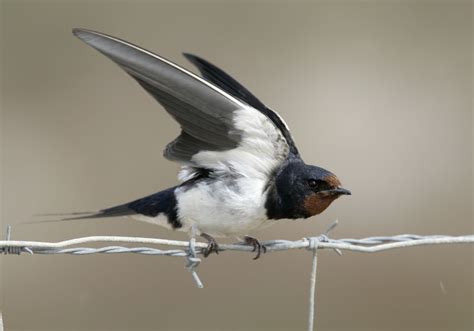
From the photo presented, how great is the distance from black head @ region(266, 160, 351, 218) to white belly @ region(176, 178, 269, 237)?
0.16 ft

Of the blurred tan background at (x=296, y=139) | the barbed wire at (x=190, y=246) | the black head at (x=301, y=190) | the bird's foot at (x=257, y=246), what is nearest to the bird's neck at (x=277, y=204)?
the black head at (x=301, y=190)

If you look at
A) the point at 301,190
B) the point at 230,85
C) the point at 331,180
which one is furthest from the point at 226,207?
the point at 230,85

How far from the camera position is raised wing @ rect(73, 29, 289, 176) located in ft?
9.23

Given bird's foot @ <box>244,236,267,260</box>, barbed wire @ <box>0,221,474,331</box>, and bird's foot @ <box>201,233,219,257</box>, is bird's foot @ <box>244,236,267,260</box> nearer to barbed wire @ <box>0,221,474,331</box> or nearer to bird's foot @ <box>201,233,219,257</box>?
bird's foot @ <box>201,233,219,257</box>

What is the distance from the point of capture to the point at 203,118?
10.0 ft

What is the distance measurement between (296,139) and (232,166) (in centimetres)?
404

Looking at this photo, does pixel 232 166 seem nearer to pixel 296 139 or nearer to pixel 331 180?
pixel 331 180

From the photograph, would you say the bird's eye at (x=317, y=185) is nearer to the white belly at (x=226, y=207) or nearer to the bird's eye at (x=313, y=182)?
the bird's eye at (x=313, y=182)

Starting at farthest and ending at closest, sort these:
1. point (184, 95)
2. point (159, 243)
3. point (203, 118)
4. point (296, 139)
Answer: point (296, 139) → point (203, 118) → point (184, 95) → point (159, 243)

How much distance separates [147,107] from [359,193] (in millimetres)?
1873

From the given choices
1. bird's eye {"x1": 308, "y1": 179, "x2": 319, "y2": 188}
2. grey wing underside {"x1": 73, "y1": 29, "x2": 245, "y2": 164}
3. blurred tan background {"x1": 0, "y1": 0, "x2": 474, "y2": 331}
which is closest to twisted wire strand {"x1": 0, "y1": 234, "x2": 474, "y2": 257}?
bird's eye {"x1": 308, "y1": 179, "x2": 319, "y2": 188}

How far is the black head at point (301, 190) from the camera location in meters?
3.14

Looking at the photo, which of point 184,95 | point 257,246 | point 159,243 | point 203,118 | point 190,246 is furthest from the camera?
point 257,246

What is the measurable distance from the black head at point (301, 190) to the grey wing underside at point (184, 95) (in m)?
0.21
